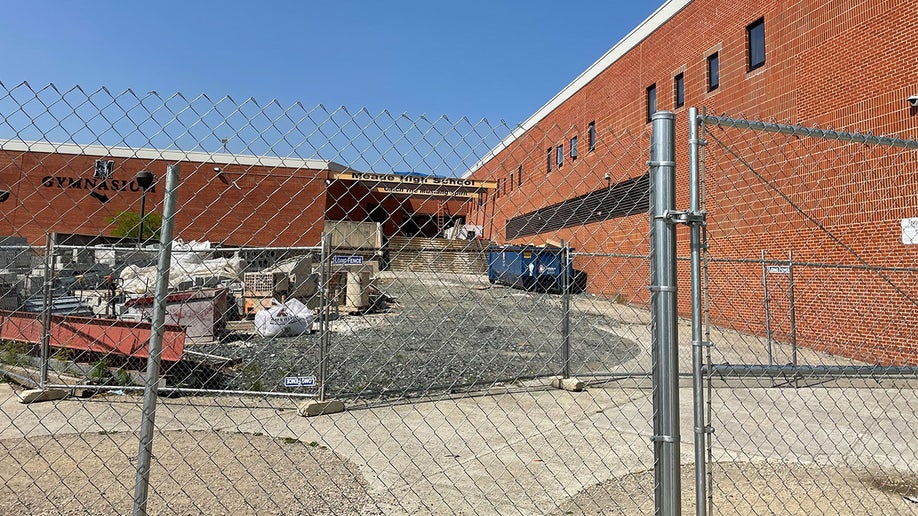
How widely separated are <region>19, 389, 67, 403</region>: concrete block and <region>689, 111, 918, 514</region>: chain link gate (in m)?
7.20

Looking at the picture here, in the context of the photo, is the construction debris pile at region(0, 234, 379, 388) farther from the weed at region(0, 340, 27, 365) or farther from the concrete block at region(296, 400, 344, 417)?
the concrete block at region(296, 400, 344, 417)

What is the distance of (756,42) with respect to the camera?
1468 centimetres

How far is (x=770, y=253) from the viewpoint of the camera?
42.9 ft

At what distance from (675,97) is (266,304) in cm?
1421

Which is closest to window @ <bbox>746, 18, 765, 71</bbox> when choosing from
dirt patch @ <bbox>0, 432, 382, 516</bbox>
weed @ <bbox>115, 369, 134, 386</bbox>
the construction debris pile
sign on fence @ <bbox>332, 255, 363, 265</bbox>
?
the construction debris pile

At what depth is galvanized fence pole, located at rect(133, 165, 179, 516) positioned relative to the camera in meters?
2.11

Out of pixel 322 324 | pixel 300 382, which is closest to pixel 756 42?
pixel 322 324

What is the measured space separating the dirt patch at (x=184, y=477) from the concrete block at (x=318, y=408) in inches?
36.4

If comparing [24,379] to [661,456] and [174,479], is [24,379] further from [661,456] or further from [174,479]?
[661,456]

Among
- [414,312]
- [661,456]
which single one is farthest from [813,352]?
[661,456]

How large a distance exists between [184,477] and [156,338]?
263cm

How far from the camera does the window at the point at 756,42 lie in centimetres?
1438

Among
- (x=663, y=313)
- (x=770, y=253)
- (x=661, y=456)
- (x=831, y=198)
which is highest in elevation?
(x=831, y=198)

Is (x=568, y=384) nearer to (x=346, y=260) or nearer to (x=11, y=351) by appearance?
(x=346, y=260)
